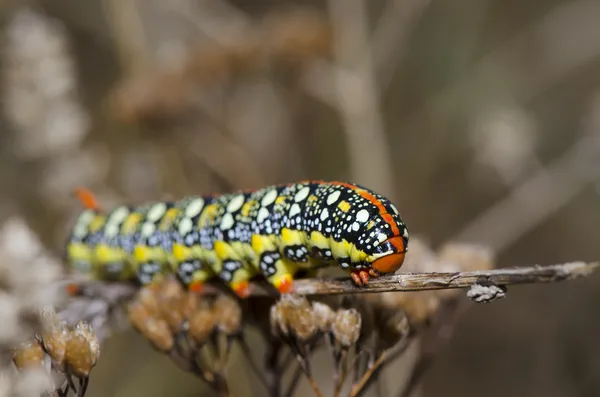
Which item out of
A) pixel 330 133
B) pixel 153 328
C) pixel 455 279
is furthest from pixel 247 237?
pixel 330 133

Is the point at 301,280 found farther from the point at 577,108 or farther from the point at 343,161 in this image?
the point at 577,108

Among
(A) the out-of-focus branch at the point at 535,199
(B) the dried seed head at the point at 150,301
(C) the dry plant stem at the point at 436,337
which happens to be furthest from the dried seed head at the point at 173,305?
(A) the out-of-focus branch at the point at 535,199

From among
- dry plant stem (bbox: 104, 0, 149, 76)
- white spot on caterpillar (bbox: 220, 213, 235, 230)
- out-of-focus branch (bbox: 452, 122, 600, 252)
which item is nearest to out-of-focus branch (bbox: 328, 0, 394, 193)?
out-of-focus branch (bbox: 452, 122, 600, 252)

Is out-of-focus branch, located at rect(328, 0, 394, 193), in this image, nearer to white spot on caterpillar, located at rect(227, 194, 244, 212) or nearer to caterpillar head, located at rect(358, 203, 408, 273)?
white spot on caterpillar, located at rect(227, 194, 244, 212)

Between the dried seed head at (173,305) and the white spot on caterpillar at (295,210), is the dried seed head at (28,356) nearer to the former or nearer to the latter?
the dried seed head at (173,305)

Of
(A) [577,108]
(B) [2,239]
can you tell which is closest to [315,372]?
(B) [2,239]
